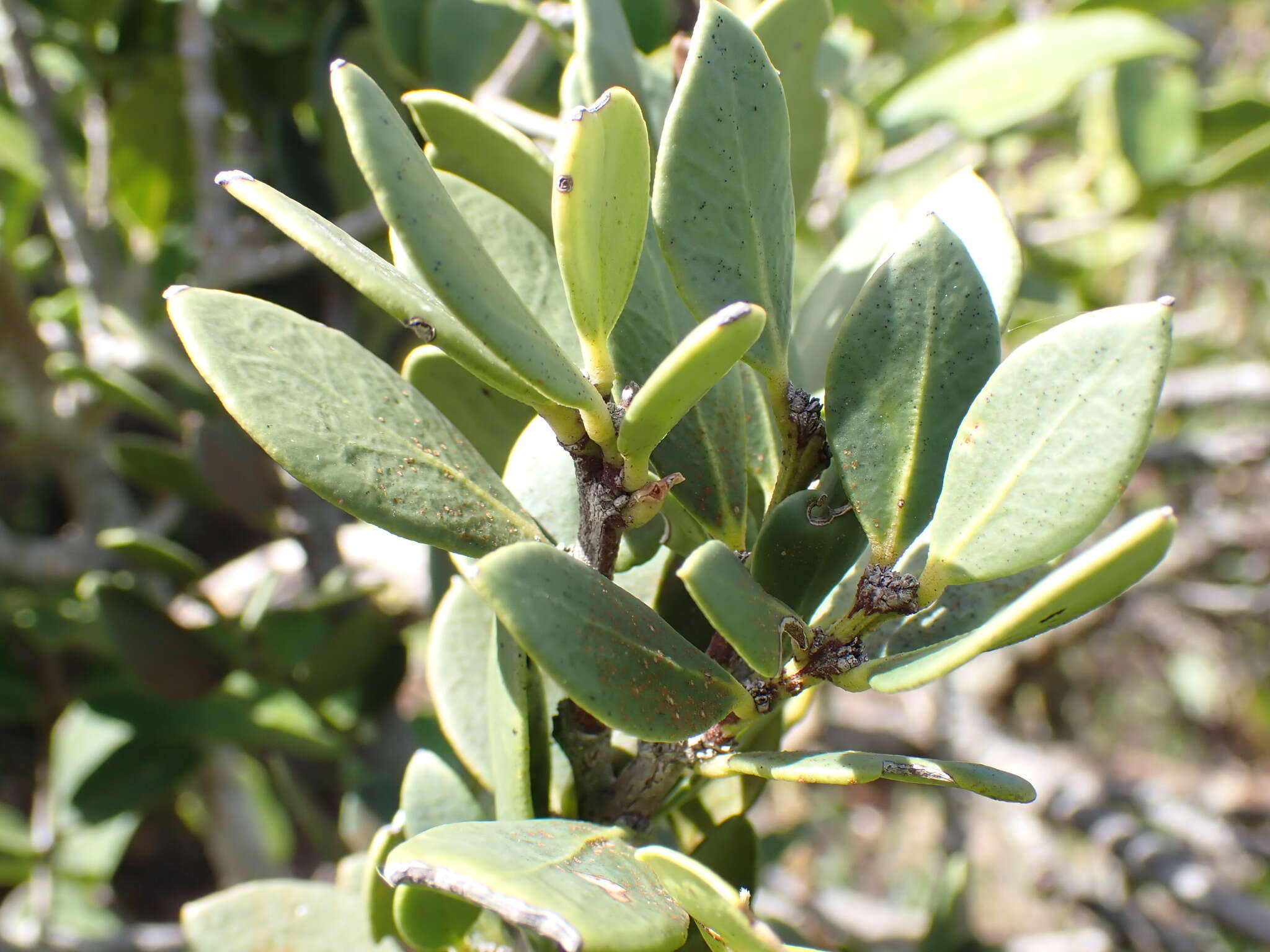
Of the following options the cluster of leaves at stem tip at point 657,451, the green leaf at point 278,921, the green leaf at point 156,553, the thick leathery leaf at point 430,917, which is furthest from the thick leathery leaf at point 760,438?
the green leaf at point 156,553

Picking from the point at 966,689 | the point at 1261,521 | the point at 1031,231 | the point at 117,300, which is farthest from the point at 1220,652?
the point at 117,300

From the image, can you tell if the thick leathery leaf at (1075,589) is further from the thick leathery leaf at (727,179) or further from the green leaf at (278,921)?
the green leaf at (278,921)

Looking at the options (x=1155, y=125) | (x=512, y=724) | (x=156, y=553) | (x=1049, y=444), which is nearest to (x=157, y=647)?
(x=156, y=553)

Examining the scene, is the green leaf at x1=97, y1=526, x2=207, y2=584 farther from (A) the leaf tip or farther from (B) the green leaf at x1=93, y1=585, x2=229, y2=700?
(A) the leaf tip

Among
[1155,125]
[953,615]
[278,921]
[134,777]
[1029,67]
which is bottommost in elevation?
[134,777]

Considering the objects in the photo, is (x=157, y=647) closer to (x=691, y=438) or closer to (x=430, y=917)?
(x=430, y=917)

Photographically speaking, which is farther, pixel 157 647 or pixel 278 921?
pixel 157 647
